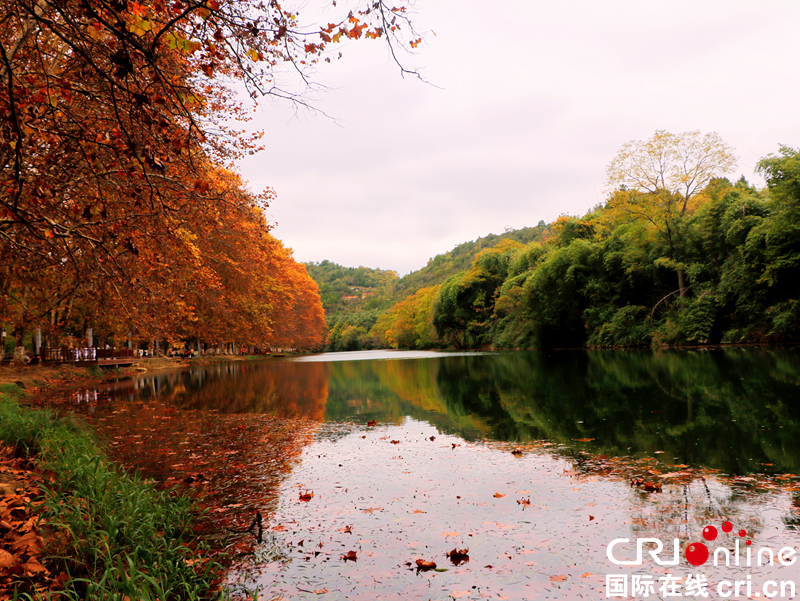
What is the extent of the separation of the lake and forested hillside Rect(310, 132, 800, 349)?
726 inches

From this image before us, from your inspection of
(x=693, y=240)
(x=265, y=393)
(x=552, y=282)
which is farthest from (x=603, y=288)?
(x=265, y=393)

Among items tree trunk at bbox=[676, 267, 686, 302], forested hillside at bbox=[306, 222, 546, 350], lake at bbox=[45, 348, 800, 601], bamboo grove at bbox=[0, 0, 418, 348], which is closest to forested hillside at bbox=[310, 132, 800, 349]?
tree trunk at bbox=[676, 267, 686, 302]

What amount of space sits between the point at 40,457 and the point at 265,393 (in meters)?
10.6

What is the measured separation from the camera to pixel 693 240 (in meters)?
32.2

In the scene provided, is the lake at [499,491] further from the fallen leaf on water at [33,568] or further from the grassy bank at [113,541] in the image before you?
the fallen leaf on water at [33,568]

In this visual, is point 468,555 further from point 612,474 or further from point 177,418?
point 177,418

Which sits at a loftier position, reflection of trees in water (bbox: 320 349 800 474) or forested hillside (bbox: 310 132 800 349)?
forested hillside (bbox: 310 132 800 349)

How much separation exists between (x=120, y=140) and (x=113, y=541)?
489 centimetres

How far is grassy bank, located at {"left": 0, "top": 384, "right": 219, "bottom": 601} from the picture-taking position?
9.26 ft

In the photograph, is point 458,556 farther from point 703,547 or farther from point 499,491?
point 703,547

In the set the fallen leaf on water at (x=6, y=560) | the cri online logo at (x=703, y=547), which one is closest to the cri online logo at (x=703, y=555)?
the cri online logo at (x=703, y=547)

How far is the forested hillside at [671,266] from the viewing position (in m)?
24.8

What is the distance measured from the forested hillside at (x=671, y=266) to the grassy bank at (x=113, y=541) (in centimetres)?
2807

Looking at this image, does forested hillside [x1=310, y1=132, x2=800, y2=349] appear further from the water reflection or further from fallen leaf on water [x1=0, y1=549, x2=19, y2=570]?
fallen leaf on water [x1=0, y1=549, x2=19, y2=570]
